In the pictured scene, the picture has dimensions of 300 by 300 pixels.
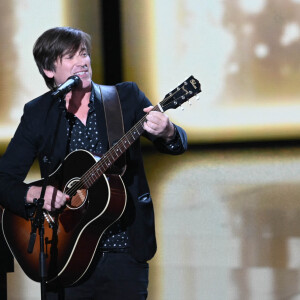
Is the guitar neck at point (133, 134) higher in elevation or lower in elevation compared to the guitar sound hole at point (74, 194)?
higher

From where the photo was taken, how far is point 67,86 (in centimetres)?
254

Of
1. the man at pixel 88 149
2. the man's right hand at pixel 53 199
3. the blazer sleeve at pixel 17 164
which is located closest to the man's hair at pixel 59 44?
the man at pixel 88 149

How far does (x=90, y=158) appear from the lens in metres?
2.59

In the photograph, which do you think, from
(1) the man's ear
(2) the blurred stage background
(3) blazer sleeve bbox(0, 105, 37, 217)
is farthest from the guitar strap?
(2) the blurred stage background

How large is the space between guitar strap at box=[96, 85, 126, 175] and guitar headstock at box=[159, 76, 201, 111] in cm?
27

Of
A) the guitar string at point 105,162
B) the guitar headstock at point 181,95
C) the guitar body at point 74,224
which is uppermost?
the guitar headstock at point 181,95

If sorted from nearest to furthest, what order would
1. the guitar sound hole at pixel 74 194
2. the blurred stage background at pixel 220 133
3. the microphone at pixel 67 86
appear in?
the microphone at pixel 67 86, the guitar sound hole at pixel 74 194, the blurred stage background at pixel 220 133

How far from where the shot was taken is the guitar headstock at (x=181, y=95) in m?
2.41

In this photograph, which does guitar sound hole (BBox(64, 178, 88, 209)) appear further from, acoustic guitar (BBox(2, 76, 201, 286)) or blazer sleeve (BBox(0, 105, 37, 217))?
blazer sleeve (BBox(0, 105, 37, 217))

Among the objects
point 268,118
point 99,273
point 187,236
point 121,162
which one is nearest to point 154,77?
point 268,118

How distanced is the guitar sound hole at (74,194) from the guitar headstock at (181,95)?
1.72 ft

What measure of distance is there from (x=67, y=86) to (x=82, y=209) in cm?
52

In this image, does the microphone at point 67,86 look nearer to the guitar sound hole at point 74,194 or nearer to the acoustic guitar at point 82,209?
the acoustic guitar at point 82,209

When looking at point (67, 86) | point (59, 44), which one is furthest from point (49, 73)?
point (67, 86)
